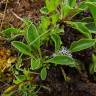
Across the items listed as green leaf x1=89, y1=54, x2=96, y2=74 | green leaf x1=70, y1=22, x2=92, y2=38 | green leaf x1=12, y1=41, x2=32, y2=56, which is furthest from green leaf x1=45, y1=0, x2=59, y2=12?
green leaf x1=89, y1=54, x2=96, y2=74

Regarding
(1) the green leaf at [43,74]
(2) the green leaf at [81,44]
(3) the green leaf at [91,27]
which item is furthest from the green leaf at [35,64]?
(3) the green leaf at [91,27]

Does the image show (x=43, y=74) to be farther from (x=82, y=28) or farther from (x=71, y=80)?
(x=82, y=28)

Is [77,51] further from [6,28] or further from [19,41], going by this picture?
[6,28]

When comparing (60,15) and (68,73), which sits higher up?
(60,15)

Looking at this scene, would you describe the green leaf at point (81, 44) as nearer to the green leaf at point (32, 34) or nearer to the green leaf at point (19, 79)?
the green leaf at point (32, 34)

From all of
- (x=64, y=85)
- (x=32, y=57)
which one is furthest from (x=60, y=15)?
(x=64, y=85)

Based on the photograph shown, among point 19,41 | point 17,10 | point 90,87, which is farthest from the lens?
point 17,10

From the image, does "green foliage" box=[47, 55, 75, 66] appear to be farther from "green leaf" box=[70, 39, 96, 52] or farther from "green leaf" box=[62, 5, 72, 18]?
"green leaf" box=[62, 5, 72, 18]
